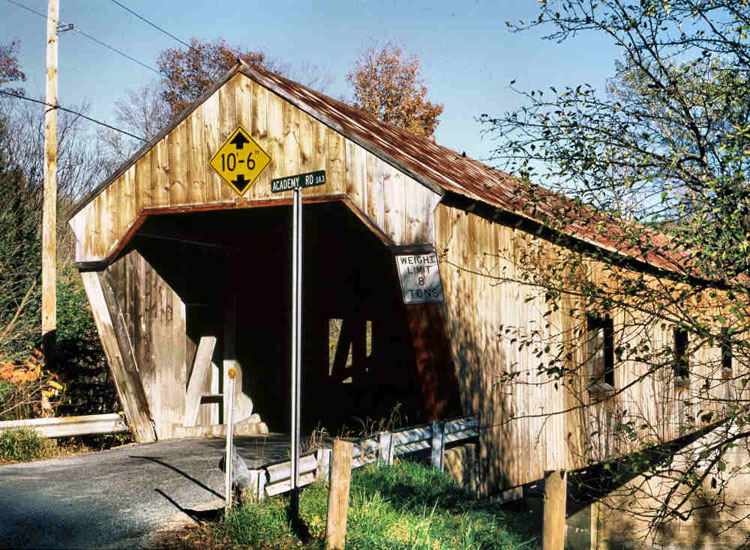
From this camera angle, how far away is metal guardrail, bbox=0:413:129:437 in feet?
32.3

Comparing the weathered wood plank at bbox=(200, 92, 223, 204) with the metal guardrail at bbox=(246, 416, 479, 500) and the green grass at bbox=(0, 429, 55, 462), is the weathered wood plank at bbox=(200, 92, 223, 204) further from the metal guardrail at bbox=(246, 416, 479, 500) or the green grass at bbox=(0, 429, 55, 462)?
the metal guardrail at bbox=(246, 416, 479, 500)

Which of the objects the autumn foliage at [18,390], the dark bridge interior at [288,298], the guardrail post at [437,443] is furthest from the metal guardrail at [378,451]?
the autumn foliage at [18,390]

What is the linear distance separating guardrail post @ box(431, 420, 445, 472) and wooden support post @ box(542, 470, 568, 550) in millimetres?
3563

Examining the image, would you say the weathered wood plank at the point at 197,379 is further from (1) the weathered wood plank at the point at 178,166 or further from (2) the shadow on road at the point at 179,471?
(1) the weathered wood plank at the point at 178,166

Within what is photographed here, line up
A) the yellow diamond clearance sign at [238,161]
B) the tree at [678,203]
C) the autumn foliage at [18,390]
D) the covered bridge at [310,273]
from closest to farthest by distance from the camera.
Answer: the tree at [678,203] → the yellow diamond clearance sign at [238,161] → the covered bridge at [310,273] → the autumn foliage at [18,390]

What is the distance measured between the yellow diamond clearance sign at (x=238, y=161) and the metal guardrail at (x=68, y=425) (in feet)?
12.3

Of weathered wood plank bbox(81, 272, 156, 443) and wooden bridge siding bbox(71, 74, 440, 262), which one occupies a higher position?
wooden bridge siding bbox(71, 74, 440, 262)

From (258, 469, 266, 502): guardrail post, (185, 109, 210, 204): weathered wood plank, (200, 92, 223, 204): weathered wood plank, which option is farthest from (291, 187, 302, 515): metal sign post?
(185, 109, 210, 204): weathered wood plank

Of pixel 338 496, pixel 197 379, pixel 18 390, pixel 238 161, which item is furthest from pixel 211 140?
pixel 338 496

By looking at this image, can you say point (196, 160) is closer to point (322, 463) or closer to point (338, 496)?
point (322, 463)

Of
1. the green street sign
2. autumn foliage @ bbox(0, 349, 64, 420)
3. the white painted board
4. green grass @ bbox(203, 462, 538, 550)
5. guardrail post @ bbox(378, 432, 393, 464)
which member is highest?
the green street sign

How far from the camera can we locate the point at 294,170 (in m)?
9.75

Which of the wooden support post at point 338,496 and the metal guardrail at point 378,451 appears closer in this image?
the wooden support post at point 338,496

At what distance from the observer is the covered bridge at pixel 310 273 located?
9.12 m
